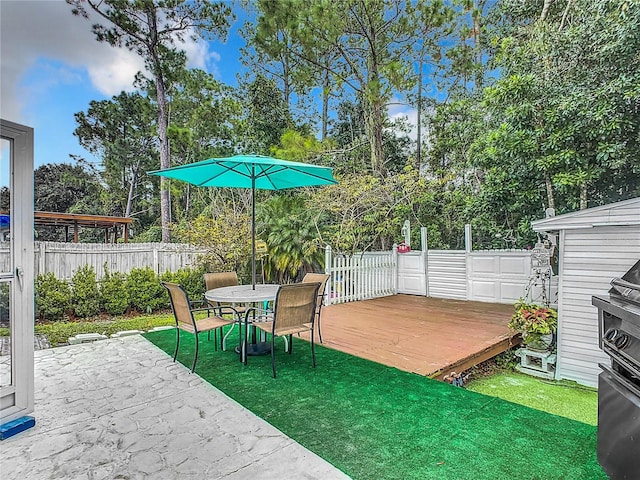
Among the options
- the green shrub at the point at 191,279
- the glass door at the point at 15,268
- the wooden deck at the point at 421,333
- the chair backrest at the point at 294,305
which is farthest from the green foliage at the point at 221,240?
the glass door at the point at 15,268

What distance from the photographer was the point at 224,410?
2.70 metres

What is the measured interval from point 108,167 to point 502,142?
14.4 metres

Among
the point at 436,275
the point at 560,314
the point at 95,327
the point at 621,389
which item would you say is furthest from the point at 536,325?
the point at 95,327

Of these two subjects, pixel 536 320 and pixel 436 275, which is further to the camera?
pixel 436 275

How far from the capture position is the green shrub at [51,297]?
21.0 ft

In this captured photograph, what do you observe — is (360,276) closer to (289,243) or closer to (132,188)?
(289,243)

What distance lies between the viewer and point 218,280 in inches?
187

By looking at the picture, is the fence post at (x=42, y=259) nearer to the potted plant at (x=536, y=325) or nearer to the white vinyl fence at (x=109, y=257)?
the white vinyl fence at (x=109, y=257)

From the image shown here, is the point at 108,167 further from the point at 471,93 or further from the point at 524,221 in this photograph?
the point at 524,221

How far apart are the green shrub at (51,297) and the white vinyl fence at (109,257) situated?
389mm

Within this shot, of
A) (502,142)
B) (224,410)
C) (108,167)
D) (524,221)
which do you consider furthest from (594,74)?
(108,167)

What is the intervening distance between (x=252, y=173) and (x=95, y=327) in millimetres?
4033

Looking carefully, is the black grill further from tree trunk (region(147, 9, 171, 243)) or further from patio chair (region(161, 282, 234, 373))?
tree trunk (region(147, 9, 171, 243))

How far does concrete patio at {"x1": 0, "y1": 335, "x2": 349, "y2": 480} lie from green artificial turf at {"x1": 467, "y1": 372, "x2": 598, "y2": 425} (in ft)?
8.34
